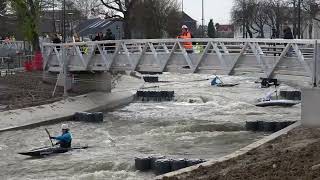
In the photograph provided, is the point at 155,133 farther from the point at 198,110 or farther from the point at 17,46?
the point at 17,46

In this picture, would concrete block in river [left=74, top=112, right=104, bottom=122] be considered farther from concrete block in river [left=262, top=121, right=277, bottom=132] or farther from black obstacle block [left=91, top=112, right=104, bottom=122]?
concrete block in river [left=262, top=121, right=277, bottom=132]

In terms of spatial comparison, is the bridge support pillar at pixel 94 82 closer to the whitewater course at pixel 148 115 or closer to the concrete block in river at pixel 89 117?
the whitewater course at pixel 148 115

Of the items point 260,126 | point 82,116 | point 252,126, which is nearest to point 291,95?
point 252,126

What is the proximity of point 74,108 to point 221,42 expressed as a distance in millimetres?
10621

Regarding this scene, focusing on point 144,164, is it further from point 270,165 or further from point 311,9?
point 311,9

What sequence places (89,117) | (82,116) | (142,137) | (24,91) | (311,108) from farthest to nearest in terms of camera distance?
(24,91)
(82,116)
(89,117)
(142,137)
(311,108)

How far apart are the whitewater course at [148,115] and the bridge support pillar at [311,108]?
141 cm

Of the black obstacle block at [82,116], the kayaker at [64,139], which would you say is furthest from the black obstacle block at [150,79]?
the kayaker at [64,139]

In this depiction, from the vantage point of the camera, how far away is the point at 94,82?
4147cm

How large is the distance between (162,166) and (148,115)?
16.3 meters

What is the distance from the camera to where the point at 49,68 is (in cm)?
4203

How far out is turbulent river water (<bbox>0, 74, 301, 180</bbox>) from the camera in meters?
20.0

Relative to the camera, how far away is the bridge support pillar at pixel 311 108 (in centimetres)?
2128

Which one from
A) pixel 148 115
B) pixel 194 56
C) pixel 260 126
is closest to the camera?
pixel 260 126
